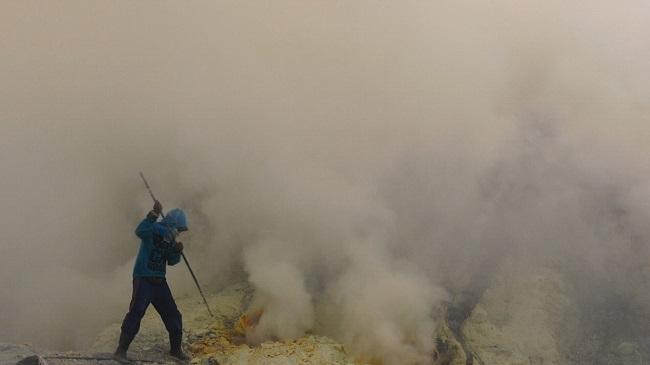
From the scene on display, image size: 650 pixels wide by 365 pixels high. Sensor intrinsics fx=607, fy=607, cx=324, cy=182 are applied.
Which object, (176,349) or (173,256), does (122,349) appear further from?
(173,256)

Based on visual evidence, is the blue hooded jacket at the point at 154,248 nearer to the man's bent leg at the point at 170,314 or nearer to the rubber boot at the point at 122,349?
the man's bent leg at the point at 170,314

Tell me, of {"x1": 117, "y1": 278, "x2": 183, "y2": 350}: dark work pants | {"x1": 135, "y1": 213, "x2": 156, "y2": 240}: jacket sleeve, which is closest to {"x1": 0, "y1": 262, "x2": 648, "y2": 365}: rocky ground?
{"x1": 117, "y1": 278, "x2": 183, "y2": 350}: dark work pants

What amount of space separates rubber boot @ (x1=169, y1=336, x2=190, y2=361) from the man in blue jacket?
9.8 inches

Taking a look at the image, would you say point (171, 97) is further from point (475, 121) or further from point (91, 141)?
point (475, 121)

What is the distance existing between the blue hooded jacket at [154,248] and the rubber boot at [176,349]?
60cm

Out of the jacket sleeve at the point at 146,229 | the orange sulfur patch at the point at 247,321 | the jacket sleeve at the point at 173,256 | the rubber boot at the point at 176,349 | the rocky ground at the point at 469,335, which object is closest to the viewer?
the jacket sleeve at the point at 146,229

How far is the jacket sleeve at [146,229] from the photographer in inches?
189

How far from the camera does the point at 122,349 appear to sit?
16.0 ft

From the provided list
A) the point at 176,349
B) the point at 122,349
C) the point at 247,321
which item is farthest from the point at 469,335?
the point at 122,349

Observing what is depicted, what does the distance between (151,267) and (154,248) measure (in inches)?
6.1

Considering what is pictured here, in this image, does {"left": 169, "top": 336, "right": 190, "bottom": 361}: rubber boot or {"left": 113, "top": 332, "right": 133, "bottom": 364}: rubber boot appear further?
{"left": 169, "top": 336, "right": 190, "bottom": 361}: rubber boot

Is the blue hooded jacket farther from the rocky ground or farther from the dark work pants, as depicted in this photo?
the rocky ground

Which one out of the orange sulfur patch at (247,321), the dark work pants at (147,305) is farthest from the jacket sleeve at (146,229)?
the orange sulfur patch at (247,321)

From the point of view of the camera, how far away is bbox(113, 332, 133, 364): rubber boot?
4863 millimetres
